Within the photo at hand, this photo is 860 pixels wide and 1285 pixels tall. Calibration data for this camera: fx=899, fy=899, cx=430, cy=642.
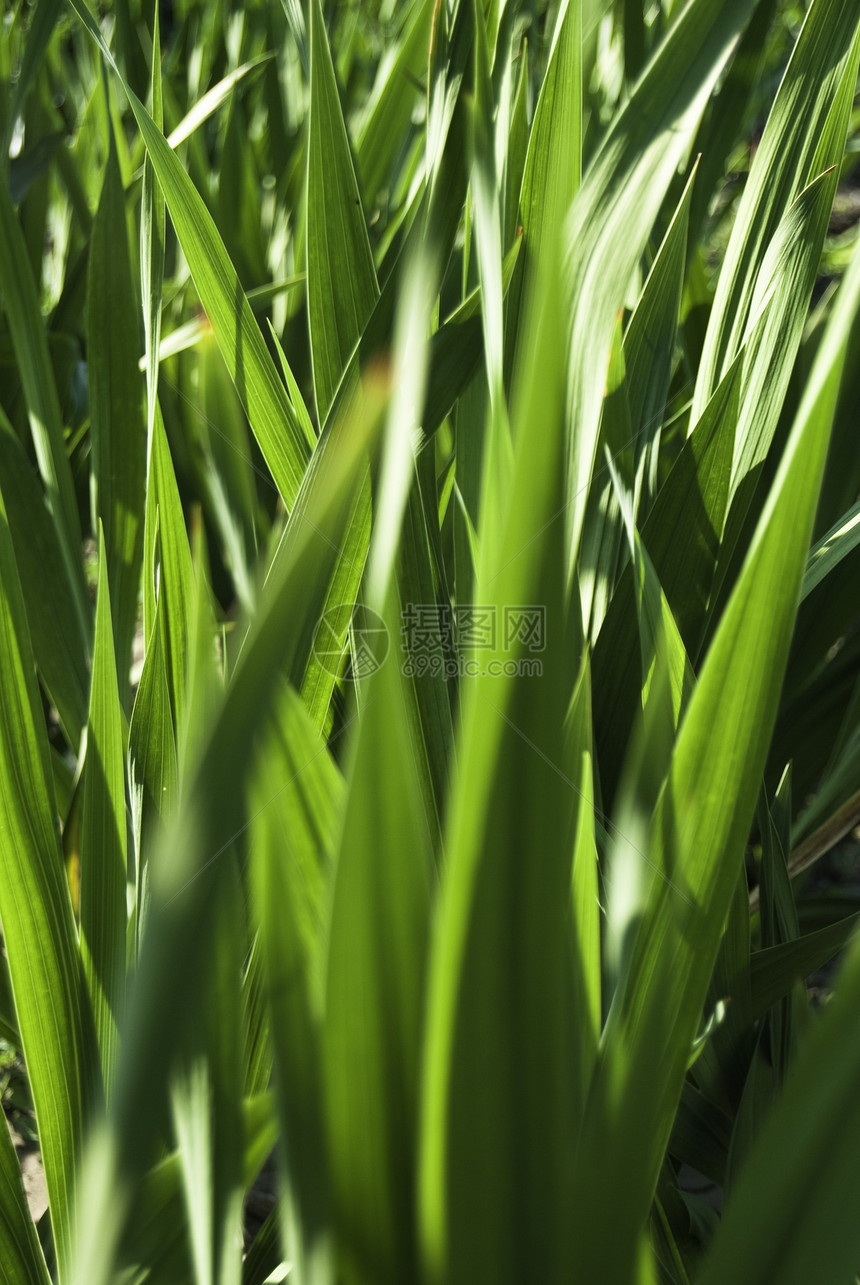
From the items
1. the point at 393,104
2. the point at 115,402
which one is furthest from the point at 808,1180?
the point at 393,104

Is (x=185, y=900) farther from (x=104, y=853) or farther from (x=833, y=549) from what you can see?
(x=833, y=549)

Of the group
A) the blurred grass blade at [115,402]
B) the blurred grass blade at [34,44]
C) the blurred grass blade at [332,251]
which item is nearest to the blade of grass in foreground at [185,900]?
the blurred grass blade at [332,251]

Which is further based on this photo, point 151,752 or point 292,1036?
point 151,752

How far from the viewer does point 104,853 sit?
0.34 m

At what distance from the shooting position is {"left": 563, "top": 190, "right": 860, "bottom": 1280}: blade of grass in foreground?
0.16 metres

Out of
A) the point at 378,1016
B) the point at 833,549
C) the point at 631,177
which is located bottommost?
the point at 378,1016

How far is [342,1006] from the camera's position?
0.55ft

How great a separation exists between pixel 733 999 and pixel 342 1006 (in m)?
0.28

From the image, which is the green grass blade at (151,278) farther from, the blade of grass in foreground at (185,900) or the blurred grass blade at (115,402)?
the blade of grass in foreground at (185,900)

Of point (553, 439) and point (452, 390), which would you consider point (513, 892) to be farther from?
point (452, 390)

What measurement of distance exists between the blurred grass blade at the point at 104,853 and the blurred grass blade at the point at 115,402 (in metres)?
0.20

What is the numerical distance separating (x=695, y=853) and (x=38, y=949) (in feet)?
0.76

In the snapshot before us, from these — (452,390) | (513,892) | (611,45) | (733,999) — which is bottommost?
(733,999)

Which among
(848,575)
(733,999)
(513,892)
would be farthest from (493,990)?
(848,575)
